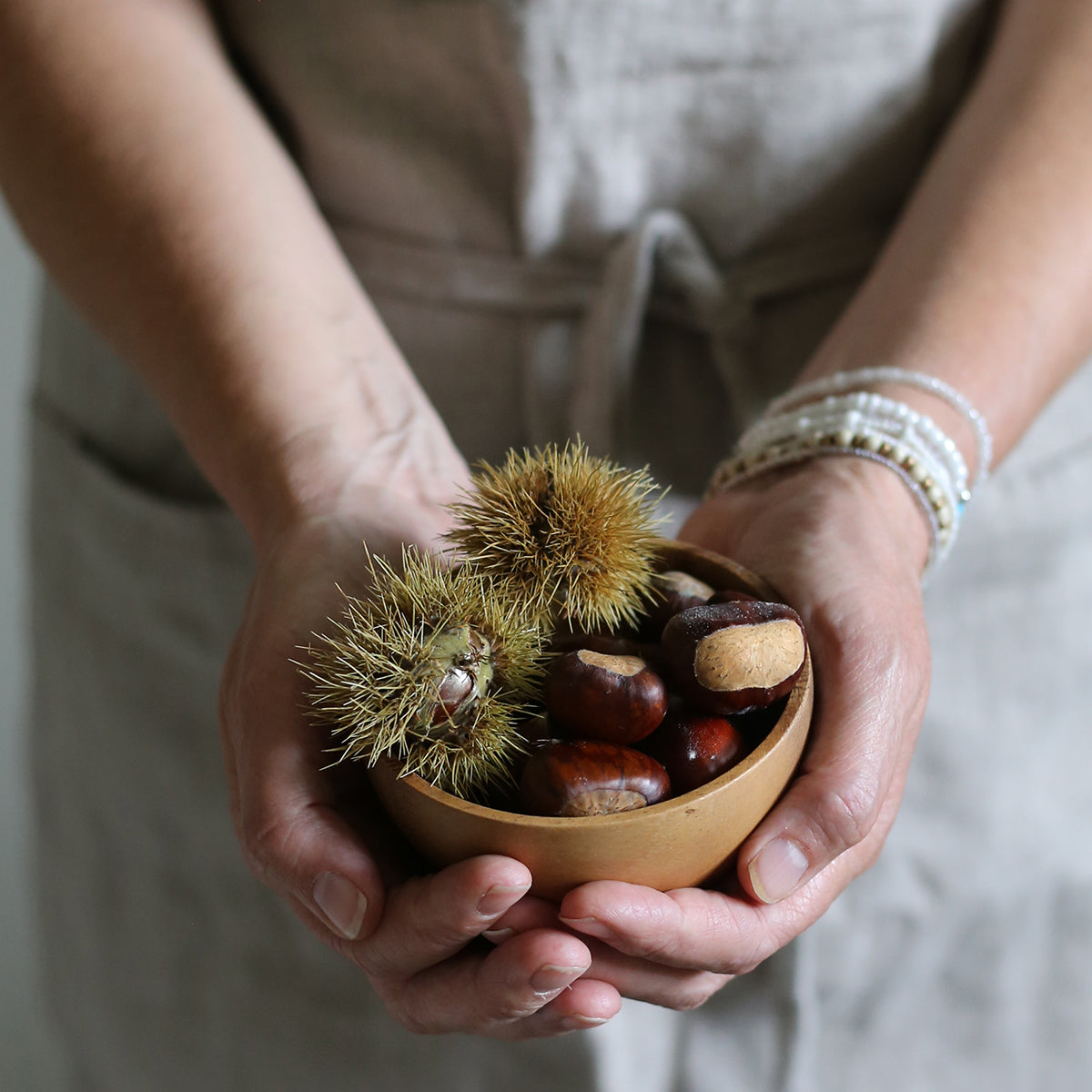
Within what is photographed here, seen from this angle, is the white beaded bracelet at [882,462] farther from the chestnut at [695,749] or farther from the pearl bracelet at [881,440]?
the chestnut at [695,749]

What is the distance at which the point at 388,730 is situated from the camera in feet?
1.34

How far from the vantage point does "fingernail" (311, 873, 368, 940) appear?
1.42ft

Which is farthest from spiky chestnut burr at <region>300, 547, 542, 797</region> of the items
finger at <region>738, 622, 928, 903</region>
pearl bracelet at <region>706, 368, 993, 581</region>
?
pearl bracelet at <region>706, 368, 993, 581</region>

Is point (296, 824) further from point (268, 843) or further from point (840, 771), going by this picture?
point (840, 771)

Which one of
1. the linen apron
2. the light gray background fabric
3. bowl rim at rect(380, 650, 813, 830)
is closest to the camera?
bowl rim at rect(380, 650, 813, 830)

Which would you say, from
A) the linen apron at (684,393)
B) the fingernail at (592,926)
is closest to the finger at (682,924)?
the fingernail at (592,926)

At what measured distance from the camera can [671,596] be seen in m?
0.48

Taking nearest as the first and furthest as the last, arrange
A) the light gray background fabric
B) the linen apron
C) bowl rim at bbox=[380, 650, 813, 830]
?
bowl rim at bbox=[380, 650, 813, 830] → the linen apron → the light gray background fabric

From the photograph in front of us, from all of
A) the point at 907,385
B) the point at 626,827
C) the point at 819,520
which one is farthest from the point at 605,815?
the point at 907,385

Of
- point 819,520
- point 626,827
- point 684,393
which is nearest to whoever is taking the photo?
point 626,827

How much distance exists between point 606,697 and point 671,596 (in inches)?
3.3

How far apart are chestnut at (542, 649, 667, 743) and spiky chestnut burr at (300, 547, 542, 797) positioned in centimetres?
3

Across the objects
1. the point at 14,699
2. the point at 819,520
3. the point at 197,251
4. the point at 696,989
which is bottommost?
the point at 14,699

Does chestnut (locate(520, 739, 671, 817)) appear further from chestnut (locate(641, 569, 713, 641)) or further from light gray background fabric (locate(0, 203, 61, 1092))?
light gray background fabric (locate(0, 203, 61, 1092))
